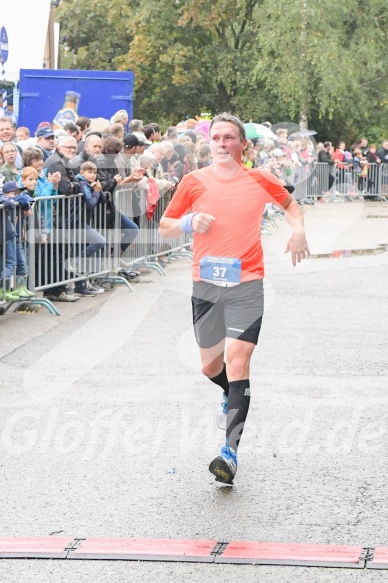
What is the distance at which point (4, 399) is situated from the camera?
27.8 ft

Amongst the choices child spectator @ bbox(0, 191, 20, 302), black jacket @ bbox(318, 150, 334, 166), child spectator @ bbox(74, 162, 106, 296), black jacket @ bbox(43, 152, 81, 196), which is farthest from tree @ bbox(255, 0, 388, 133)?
child spectator @ bbox(0, 191, 20, 302)

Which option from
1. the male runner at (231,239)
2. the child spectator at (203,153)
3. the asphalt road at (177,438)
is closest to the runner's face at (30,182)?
the asphalt road at (177,438)

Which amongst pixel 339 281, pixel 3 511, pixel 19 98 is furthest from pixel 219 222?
pixel 19 98

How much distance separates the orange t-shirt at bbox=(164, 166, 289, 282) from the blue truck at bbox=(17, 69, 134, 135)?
65.7 ft

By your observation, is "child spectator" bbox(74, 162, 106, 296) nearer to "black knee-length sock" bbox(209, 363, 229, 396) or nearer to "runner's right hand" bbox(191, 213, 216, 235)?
"black knee-length sock" bbox(209, 363, 229, 396)

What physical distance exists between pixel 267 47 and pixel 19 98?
1765 cm

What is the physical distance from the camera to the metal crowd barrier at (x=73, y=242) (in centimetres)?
1254

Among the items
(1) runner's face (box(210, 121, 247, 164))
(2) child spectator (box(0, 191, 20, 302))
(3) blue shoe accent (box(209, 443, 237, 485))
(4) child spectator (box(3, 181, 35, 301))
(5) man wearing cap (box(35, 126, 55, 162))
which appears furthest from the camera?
(5) man wearing cap (box(35, 126, 55, 162))

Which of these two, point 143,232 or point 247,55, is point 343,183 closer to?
point 247,55

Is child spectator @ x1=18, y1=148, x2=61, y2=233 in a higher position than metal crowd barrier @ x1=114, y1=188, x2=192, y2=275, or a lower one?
higher

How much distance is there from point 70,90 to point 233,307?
2069 cm

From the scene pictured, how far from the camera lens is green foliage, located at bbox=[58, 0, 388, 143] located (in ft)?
139

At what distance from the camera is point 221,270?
21.7 feet

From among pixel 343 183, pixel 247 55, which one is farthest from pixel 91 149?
pixel 247 55
